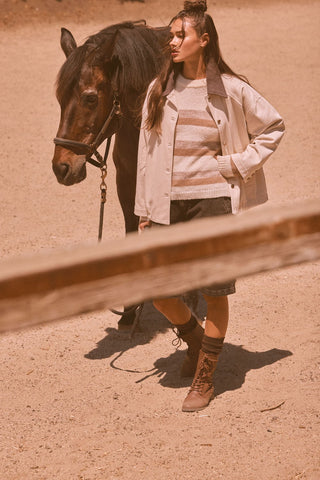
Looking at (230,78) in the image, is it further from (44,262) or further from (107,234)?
(107,234)

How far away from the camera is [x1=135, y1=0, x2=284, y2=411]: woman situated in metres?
3.46

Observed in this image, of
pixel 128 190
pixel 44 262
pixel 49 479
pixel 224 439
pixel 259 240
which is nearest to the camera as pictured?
pixel 44 262

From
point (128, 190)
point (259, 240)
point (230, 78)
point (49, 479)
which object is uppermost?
point (230, 78)

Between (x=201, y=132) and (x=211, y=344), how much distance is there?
3.45 ft

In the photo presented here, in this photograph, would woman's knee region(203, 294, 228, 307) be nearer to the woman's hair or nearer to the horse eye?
the woman's hair

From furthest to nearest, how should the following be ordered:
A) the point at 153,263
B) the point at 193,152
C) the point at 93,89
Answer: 1. the point at 93,89
2. the point at 193,152
3. the point at 153,263

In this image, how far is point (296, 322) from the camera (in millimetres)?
4777

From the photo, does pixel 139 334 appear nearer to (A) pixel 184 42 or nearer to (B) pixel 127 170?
(B) pixel 127 170

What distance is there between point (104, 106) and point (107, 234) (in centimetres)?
250

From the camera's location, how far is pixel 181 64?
140 inches

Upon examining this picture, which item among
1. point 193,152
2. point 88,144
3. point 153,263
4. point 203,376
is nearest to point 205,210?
point 193,152

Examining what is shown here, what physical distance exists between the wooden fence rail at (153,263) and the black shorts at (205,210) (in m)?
1.71

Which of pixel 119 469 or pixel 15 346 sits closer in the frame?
pixel 119 469

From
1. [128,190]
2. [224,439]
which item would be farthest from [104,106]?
[224,439]
